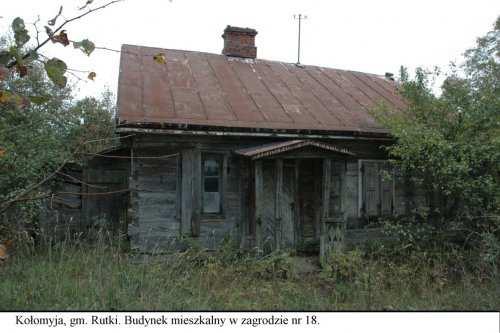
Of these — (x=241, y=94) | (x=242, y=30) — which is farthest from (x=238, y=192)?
(x=242, y=30)

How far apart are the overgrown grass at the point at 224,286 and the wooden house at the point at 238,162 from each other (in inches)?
42.0

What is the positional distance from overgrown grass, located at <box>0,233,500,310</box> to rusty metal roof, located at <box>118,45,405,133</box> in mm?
2887

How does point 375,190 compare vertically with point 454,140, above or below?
below

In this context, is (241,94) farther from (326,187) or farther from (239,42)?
(239,42)

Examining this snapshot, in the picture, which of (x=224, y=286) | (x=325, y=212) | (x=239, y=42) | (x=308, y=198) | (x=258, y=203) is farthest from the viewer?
(x=239, y=42)

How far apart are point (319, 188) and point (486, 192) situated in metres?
3.27

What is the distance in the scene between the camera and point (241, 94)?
9.73 meters

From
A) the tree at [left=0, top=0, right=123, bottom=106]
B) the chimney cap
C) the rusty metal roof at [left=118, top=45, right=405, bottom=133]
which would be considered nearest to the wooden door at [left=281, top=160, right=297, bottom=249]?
the rusty metal roof at [left=118, top=45, right=405, bottom=133]

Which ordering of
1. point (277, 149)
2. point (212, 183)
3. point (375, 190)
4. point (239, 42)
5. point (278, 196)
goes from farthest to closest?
point (239, 42), point (375, 190), point (212, 183), point (278, 196), point (277, 149)

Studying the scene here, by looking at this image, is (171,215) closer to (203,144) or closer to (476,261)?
(203,144)

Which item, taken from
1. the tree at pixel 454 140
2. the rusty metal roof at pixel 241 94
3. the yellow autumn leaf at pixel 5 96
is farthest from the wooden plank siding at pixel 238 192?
the yellow autumn leaf at pixel 5 96

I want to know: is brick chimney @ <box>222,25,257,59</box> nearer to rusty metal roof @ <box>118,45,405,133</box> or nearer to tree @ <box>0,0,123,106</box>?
rusty metal roof @ <box>118,45,405,133</box>

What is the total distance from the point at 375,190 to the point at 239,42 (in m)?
6.51

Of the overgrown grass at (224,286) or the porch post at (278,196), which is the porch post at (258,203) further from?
the overgrown grass at (224,286)
